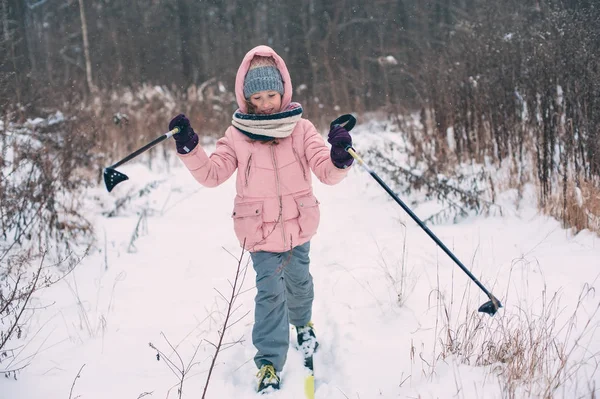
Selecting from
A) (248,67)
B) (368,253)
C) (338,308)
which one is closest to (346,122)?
(248,67)

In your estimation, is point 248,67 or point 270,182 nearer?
point 270,182

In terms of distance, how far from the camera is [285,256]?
2.38 metres

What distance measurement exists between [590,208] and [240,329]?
8.19 feet

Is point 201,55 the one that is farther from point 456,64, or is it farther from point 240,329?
point 240,329

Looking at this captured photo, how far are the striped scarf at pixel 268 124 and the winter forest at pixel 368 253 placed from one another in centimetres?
69

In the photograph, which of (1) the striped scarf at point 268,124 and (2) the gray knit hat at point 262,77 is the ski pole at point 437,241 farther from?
(2) the gray knit hat at point 262,77

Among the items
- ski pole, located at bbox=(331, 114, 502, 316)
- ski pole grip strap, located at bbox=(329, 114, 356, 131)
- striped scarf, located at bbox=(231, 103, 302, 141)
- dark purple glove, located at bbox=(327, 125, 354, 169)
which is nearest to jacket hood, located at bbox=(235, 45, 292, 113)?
striped scarf, located at bbox=(231, 103, 302, 141)

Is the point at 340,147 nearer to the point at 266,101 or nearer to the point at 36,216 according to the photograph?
the point at 266,101

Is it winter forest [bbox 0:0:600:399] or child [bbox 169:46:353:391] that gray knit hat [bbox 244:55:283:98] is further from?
winter forest [bbox 0:0:600:399]

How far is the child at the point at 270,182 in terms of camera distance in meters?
2.24

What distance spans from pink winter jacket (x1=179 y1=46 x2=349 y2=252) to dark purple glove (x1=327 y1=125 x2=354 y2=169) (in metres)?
0.08

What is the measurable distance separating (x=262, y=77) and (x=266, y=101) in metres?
0.12

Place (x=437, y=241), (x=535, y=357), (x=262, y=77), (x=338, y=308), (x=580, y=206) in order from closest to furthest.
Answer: (x=535, y=357)
(x=437, y=241)
(x=262, y=77)
(x=338, y=308)
(x=580, y=206)

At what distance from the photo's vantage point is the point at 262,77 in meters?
2.37
